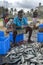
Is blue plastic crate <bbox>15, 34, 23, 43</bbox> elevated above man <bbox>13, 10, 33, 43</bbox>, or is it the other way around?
man <bbox>13, 10, 33, 43</bbox>

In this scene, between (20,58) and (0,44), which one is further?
(0,44)

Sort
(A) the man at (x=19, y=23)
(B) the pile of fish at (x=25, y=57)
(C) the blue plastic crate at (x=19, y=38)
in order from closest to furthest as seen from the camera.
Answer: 1. (B) the pile of fish at (x=25, y=57)
2. (A) the man at (x=19, y=23)
3. (C) the blue plastic crate at (x=19, y=38)

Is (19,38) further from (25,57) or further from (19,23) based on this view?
(25,57)

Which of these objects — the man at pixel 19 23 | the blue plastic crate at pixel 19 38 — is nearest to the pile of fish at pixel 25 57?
the man at pixel 19 23

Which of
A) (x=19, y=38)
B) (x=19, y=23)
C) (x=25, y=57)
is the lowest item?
(x=19, y=38)

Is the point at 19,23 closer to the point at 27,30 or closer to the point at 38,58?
the point at 27,30

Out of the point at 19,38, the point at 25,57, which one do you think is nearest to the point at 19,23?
the point at 19,38

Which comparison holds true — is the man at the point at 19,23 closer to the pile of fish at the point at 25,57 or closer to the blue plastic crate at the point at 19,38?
the blue plastic crate at the point at 19,38

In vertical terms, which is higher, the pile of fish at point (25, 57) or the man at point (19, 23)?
the man at point (19, 23)

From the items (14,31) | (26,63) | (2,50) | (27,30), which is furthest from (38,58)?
(27,30)

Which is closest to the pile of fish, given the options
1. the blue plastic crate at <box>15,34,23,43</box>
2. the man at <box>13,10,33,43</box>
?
the man at <box>13,10,33,43</box>

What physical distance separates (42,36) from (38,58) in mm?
2604

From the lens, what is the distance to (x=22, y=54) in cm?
Result: 511

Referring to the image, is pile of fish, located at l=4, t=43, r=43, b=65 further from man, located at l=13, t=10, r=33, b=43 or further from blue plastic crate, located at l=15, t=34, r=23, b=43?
blue plastic crate, located at l=15, t=34, r=23, b=43
